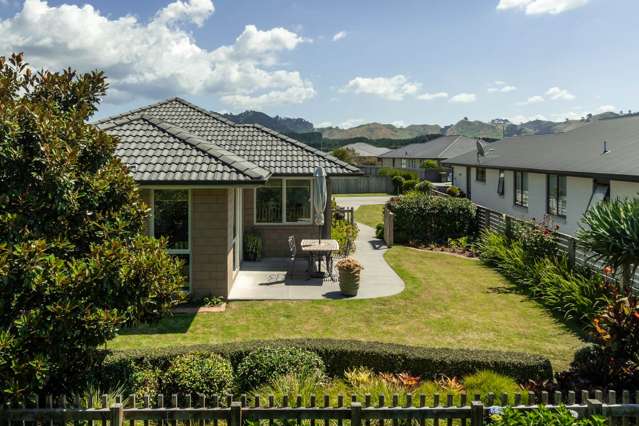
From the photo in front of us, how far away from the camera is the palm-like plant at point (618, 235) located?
9.98 meters

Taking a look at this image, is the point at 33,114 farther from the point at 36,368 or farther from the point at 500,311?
the point at 500,311

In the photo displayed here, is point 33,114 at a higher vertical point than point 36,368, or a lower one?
higher

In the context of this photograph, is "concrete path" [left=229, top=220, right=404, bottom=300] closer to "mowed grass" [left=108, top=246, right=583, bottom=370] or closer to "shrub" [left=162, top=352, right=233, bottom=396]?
"mowed grass" [left=108, top=246, right=583, bottom=370]

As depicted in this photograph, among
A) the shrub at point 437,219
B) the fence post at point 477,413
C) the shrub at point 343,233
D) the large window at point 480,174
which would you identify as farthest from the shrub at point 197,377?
the large window at point 480,174

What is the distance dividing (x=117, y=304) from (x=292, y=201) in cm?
1207

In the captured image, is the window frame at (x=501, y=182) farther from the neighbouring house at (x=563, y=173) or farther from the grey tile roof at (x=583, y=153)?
the grey tile roof at (x=583, y=153)

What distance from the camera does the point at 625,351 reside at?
664cm

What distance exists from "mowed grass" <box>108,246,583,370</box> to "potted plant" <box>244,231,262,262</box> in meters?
4.83

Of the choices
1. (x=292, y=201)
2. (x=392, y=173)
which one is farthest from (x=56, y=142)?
(x=392, y=173)

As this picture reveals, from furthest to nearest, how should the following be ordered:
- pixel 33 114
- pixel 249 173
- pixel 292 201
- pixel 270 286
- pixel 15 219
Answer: pixel 292 201 → pixel 270 286 → pixel 249 173 → pixel 33 114 → pixel 15 219

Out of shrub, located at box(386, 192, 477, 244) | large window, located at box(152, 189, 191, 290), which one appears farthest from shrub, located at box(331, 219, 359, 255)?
large window, located at box(152, 189, 191, 290)

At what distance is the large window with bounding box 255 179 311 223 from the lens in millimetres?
17578

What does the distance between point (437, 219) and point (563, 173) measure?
5251 mm

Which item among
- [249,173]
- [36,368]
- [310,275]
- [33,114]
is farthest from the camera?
[310,275]
